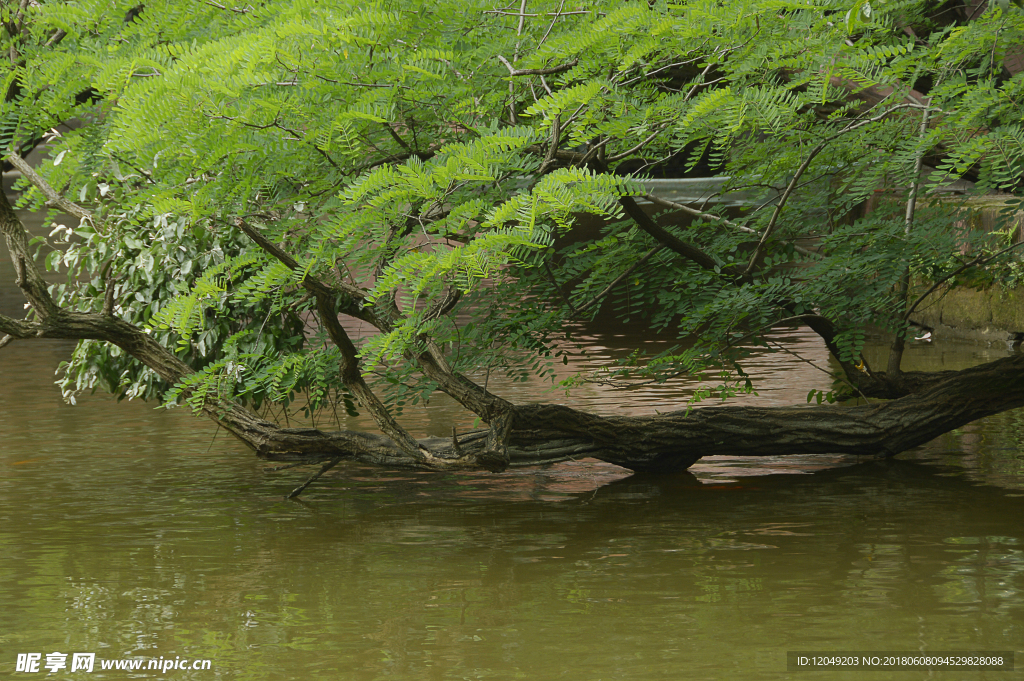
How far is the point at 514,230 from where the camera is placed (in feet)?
15.6

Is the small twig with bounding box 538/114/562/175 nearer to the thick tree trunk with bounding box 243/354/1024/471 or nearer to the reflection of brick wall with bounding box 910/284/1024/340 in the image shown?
the thick tree trunk with bounding box 243/354/1024/471

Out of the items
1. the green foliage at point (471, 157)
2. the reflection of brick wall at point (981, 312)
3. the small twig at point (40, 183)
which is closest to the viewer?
the green foliage at point (471, 157)

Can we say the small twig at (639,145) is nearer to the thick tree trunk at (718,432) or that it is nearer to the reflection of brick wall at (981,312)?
the thick tree trunk at (718,432)

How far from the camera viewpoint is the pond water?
4746 mm

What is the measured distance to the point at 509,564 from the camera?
5.89m

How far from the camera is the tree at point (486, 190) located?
5.25m

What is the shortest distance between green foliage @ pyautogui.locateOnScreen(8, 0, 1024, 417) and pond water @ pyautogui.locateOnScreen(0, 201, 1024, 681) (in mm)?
810

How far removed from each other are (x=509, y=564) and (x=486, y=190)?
82.8 inches

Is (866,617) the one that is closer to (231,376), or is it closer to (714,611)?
(714,611)

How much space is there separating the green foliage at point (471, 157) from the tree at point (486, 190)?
23 millimetres

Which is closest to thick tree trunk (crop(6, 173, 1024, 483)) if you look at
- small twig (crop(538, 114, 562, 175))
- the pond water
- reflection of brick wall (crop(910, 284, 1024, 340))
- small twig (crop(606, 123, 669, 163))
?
the pond water

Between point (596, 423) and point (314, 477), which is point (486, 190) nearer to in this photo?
point (596, 423)

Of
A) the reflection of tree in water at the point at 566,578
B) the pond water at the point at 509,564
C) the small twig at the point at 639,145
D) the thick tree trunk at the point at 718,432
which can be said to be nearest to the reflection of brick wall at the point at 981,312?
the pond water at the point at 509,564

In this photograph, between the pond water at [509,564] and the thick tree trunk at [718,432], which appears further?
the thick tree trunk at [718,432]
